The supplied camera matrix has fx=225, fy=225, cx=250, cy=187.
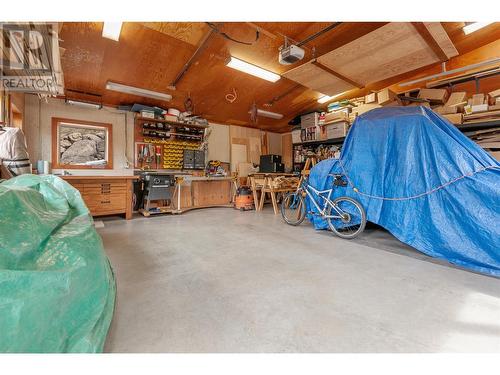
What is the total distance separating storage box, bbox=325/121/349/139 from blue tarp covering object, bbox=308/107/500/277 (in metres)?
2.30

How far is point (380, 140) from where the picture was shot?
3.16 meters

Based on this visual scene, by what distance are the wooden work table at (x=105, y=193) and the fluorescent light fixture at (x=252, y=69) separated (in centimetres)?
319

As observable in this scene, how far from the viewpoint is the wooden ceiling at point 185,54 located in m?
3.63

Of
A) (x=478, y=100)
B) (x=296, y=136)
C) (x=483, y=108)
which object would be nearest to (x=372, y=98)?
(x=478, y=100)

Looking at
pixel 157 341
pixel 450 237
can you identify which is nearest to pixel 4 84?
pixel 157 341

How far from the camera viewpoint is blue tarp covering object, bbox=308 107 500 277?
2311mm

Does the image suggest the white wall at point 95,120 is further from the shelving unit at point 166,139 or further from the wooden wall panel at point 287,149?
the wooden wall panel at point 287,149

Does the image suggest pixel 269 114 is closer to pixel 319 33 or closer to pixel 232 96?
pixel 232 96

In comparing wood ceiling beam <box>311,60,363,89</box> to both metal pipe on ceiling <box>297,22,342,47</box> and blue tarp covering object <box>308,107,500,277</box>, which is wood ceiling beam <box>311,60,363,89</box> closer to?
metal pipe on ceiling <box>297,22,342,47</box>

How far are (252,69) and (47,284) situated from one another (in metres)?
4.80

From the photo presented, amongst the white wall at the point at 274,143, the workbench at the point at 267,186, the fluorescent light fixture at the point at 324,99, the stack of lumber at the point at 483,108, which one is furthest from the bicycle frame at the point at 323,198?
the white wall at the point at 274,143

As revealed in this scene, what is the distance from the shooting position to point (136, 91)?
16.1ft
